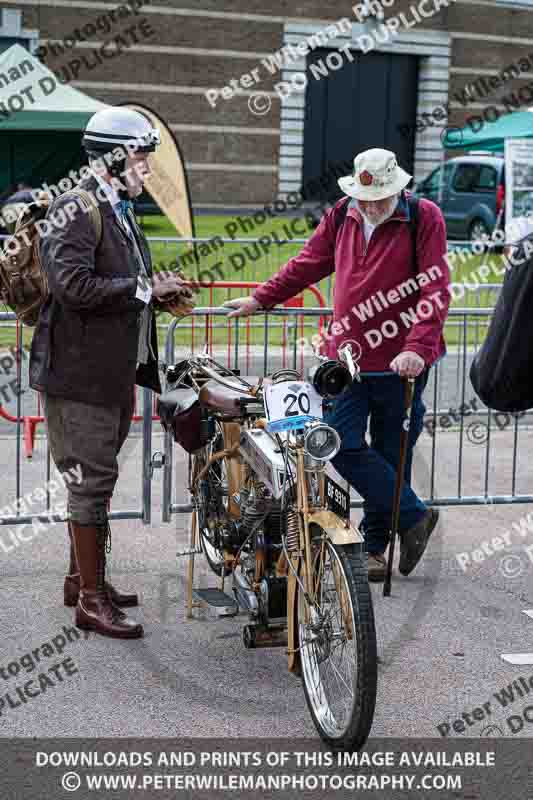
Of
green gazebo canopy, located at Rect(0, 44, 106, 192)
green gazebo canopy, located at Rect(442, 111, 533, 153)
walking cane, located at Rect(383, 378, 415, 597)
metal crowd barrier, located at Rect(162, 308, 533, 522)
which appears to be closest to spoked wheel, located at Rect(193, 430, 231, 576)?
walking cane, located at Rect(383, 378, 415, 597)

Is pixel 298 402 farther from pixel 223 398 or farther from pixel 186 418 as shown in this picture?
pixel 186 418

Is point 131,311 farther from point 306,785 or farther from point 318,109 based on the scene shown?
point 318,109

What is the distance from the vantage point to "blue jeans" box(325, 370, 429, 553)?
16.8 feet

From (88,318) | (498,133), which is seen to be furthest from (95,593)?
(498,133)

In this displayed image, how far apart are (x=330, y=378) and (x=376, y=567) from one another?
69.6 inches

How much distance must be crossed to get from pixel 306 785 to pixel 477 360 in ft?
4.81

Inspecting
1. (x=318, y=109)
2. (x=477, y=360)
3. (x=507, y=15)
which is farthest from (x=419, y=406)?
(x=507, y=15)

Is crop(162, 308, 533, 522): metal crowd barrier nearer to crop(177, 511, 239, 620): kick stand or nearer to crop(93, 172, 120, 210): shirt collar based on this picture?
crop(177, 511, 239, 620): kick stand

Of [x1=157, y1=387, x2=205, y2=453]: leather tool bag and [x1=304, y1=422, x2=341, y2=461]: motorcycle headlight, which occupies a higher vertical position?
[x1=304, y1=422, x2=341, y2=461]: motorcycle headlight

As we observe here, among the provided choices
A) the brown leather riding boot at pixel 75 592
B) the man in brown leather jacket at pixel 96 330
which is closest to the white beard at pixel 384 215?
the man in brown leather jacket at pixel 96 330

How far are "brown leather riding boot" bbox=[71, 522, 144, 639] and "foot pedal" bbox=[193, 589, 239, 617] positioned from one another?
0.90 feet

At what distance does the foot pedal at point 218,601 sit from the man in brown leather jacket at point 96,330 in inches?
11.1

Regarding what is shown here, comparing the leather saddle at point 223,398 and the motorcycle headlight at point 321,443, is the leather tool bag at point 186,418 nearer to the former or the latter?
the leather saddle at point 223,398

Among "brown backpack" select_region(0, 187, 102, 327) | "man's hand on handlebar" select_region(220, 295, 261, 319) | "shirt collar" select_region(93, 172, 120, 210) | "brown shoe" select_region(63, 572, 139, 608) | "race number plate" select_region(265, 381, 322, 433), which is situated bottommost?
"brown shoe" select_region(63, 572, 139, 608)
